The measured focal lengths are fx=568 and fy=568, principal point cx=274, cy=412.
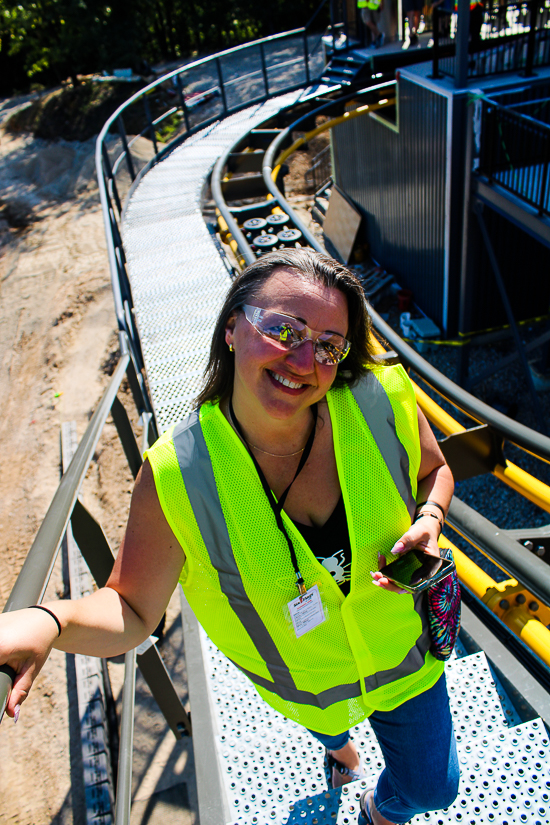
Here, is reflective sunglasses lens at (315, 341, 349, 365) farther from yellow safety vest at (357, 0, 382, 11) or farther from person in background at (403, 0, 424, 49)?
yellow safety vest at (357, 0, 382, 11)

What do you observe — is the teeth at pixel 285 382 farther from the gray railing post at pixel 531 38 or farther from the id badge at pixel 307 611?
the gray railing post at pixel 531 38

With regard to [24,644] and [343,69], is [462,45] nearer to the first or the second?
[343,69]

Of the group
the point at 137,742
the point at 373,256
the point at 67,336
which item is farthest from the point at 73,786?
the point at 373,256

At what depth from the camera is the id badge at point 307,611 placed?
4.62ft

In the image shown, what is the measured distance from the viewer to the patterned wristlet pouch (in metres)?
1.60

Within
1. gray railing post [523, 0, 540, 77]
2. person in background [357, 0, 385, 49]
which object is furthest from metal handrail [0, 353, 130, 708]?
person in background [357, 0, 385, 49]

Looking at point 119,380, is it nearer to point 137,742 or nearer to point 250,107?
point 137,742

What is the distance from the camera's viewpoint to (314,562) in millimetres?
1399

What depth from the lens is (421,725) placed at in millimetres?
1609

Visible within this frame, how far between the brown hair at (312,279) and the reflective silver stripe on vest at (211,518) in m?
0.20

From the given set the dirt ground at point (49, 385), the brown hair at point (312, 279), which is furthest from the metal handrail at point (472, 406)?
the dirt ground at point (49, 385)

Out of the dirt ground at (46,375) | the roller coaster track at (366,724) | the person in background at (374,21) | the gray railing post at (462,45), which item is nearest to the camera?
the roller coaster track at (366,724)

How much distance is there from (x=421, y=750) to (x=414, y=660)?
265mm

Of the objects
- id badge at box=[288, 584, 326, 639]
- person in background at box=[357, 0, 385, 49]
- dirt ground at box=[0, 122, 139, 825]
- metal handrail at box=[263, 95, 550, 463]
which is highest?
person in background at box=[357, 0, 385, 49]
